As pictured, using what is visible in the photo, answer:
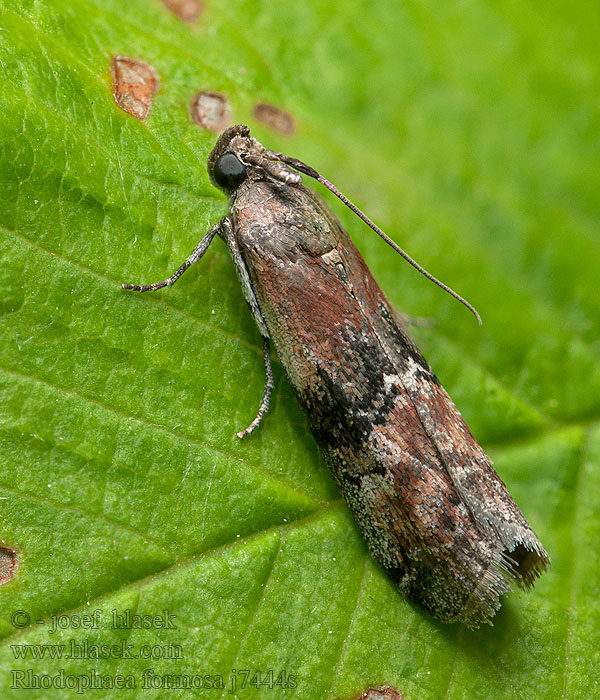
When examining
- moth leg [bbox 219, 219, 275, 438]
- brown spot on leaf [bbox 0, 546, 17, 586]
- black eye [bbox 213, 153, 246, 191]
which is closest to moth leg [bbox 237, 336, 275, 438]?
moth leg [bbox 219, 219, 275, 438]

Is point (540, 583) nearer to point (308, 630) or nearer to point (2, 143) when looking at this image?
point (308, 630)

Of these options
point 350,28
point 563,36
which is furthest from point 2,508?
point 563,36

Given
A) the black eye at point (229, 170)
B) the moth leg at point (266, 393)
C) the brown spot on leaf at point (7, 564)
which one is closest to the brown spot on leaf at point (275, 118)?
the black eye at point (229, 170)

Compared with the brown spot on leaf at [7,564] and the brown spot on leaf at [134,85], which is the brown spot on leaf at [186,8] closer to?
the brown spot on leaf at [134,85]

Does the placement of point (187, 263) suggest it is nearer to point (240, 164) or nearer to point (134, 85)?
point (240, 164)

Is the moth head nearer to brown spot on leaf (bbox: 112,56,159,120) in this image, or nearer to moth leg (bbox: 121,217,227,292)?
moth leg (bbox: 121,217,227,292)

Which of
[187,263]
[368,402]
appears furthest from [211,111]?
[368,402]

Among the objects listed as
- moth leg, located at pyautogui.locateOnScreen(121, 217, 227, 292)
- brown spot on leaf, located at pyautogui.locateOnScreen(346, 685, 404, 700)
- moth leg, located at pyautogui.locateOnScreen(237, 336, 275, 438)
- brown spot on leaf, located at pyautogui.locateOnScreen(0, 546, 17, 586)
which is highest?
moth leg, located at pyautogui.locateOnScreen(121, 217, 227, 292)
